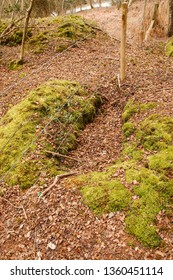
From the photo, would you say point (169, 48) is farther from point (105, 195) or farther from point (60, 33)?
point (105, 195)

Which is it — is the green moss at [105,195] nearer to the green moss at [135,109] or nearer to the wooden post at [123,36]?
the green moss at [135,109]

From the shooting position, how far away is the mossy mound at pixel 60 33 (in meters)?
11.7

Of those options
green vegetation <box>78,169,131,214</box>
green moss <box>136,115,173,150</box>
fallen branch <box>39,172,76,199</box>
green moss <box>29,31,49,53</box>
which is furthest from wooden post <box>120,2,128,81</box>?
green moss <box>29,31,49,53</box>

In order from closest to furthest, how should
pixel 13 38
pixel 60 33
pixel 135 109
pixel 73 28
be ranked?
pixel 135 109 → pixel 60 33 → pixel 73 28 → pixel 13 38

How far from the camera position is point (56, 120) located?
6.05 meters

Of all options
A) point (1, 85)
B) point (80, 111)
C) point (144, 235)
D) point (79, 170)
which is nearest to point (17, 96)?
point (1, 85)

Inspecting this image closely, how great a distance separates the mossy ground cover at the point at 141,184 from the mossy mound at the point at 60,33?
779 cm

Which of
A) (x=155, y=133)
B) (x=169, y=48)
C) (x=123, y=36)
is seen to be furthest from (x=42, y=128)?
(x=169, y=48)

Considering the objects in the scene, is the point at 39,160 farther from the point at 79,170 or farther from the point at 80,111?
the point at 80,111

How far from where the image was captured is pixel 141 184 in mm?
4211

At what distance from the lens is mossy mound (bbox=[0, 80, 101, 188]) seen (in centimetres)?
509

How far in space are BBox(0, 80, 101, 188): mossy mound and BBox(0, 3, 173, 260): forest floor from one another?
0.95ft

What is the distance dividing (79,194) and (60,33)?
991 centimetres

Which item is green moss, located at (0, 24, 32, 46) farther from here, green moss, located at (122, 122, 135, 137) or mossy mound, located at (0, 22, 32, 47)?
green moss, located at (122, 122, 135, 137)
